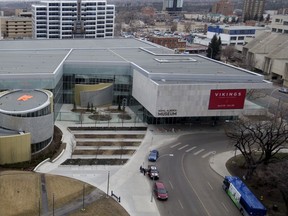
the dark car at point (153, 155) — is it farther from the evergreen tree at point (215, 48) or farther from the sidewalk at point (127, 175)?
the evergreen tree at point (215, 48)

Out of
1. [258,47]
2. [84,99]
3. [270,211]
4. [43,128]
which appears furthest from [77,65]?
[258,47]

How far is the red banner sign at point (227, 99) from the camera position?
212 feet

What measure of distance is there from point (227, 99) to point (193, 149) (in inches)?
496

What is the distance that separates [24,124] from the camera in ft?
164

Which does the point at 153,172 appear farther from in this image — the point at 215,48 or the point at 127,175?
→ the point at 215,48

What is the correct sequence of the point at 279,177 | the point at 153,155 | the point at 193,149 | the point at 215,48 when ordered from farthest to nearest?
the point at 215,48, the point at 193,149, the point at 153,155, the point at 279,177

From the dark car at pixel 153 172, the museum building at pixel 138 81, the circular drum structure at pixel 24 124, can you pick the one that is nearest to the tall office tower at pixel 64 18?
the museum building at pixel 138 81

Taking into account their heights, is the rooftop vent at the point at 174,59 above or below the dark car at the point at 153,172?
above

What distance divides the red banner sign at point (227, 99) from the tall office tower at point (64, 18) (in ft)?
398

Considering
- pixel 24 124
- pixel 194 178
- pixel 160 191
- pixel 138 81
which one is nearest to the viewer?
pixel 160 191

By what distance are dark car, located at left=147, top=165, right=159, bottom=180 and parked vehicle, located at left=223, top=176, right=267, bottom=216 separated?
871 cm

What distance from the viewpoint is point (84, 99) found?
7431 cm

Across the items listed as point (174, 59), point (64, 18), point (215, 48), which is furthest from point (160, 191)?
point (64, 18)

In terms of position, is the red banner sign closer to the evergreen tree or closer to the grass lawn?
the grass lawn
